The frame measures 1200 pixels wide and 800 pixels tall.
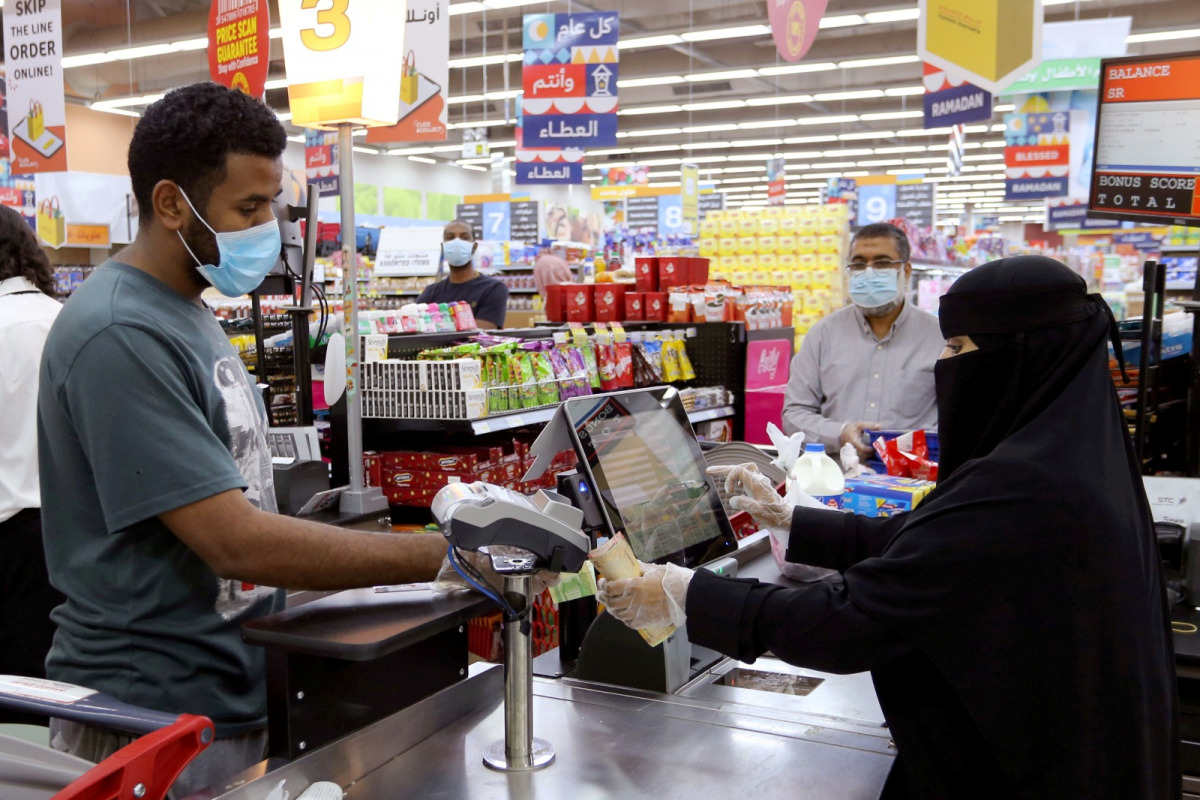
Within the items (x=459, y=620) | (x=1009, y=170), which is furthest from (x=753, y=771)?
(x=1009, y=170)

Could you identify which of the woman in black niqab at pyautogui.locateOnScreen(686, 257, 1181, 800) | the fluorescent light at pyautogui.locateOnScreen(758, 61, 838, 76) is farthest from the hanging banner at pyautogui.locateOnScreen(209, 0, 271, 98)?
the fluorescent light at pyautogui.locateOnScreen(758, 61, 838, 76)

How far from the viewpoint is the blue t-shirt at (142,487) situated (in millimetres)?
1435

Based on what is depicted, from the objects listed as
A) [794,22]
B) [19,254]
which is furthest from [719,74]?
[19,254]

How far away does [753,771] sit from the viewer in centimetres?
156

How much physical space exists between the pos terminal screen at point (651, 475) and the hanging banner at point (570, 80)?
717 centimetres

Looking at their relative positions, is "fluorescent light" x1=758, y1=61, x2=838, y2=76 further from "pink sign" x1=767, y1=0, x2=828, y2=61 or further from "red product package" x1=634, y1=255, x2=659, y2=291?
"red product package" x1=634, y1=255, x2=659, y2=291

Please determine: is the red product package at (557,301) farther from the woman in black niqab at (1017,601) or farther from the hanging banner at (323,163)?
the hanging banner at (323,163)

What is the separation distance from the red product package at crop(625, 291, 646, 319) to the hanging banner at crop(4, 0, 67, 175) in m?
5.17

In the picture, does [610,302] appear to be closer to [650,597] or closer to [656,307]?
[656,307]

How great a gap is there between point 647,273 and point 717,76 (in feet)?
36.9

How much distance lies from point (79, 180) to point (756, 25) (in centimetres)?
929

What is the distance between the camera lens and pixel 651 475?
6.96ft

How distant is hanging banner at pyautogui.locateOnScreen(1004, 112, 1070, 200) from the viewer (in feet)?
42.7

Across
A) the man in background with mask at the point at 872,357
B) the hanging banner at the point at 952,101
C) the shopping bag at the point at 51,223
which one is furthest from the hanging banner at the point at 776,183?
the man in background with mask at the point at 872,357
